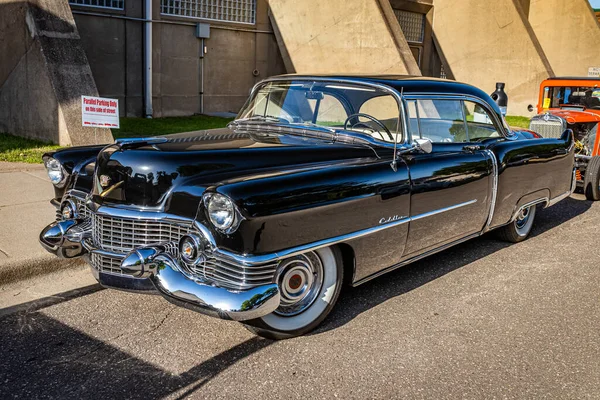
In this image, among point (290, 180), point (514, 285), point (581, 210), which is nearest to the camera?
point (290, 180)

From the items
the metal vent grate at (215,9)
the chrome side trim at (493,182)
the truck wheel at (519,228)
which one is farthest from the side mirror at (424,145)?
the metal vent grate at (215,9)

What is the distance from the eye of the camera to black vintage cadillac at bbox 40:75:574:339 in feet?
10.7

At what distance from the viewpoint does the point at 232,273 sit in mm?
3221

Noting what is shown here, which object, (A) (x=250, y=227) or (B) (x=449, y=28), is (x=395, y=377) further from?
(B) (x=449, y=28)

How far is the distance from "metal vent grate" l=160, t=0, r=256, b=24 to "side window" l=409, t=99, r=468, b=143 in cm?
1120

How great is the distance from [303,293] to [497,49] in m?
17.6

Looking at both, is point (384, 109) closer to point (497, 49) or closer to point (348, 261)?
point (348, 261)

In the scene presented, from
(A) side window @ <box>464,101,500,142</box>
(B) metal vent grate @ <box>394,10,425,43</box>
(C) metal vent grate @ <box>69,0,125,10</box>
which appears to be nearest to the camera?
(A) side window @ <box>464,101,500,142</box>

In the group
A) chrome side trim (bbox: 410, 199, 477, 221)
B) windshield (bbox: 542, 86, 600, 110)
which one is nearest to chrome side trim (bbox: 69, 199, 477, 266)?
chrome side trim (bbox: 410, 199, 477, 221)

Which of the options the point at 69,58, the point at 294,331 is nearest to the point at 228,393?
the point at 294,331

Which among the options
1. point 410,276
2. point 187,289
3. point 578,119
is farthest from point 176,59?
point 187,289

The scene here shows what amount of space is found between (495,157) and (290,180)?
230cm

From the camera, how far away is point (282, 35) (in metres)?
16.3

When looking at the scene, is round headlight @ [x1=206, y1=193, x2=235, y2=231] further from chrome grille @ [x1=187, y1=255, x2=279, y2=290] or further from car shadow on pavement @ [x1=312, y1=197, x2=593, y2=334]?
car shadow on pavement @ [x1=312, y1=197, x2=593, y2=334]
